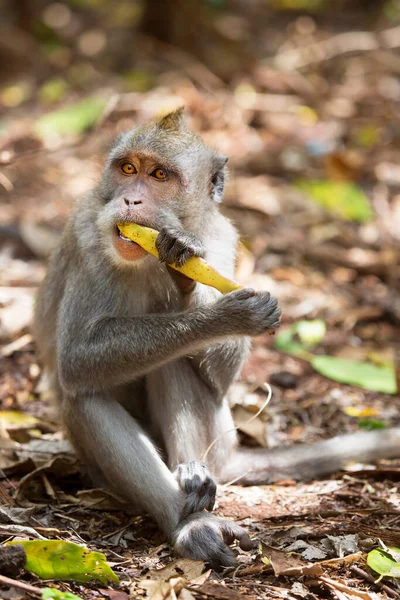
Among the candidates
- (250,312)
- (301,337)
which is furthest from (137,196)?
(301,337)

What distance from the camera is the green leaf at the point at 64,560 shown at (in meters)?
3.79

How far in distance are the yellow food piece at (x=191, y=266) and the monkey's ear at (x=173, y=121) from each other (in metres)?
0.77

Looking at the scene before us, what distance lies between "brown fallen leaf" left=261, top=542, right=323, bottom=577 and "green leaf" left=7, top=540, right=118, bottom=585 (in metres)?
0.82

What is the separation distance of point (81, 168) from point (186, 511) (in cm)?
661

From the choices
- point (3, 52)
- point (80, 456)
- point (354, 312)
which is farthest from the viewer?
point (3, 52)

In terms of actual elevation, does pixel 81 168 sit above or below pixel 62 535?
above

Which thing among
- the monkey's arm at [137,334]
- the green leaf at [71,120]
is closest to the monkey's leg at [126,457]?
the monkey's arm at [137,334]

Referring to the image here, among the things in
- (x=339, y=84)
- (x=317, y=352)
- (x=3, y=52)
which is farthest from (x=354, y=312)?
(x=3, y=52)

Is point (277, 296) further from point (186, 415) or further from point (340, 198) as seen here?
point (186, 415)

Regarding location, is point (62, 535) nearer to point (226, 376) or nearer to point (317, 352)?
point (226, 376)

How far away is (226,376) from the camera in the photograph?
5184mm

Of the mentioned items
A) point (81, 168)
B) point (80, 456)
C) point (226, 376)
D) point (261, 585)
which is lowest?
point (261, 585)

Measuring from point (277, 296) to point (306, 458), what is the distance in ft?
8.56

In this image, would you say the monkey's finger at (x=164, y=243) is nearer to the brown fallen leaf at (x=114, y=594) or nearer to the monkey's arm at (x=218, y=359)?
the monkey's arm at (x=218, y=359)
